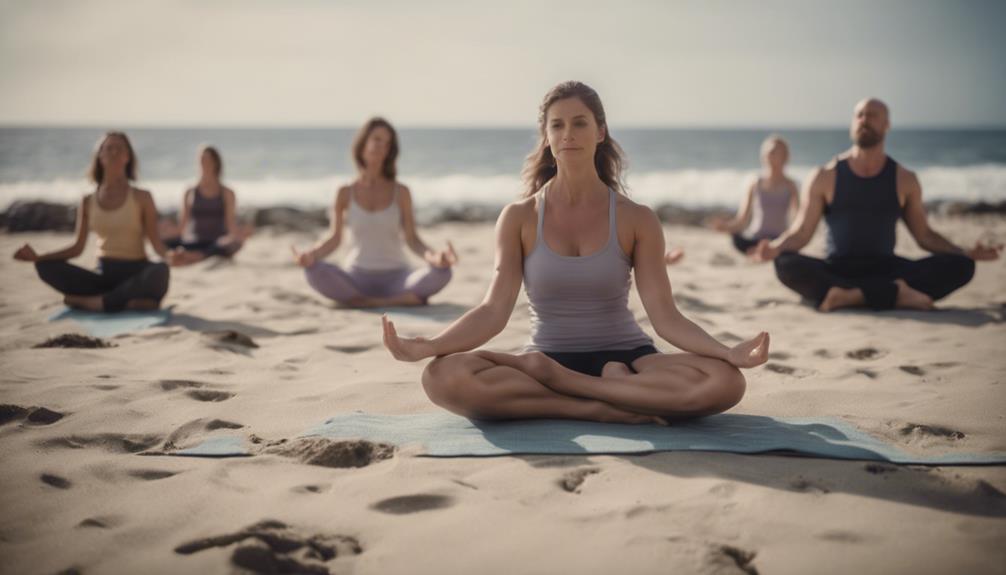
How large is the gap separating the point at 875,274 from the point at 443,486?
509cm

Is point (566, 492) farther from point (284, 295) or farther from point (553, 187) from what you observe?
point (284, 295)

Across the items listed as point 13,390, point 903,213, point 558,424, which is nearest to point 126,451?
point 13,390

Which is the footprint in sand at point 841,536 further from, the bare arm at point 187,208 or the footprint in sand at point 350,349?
the bare arm at point 187,208

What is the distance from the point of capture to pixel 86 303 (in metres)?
6.59

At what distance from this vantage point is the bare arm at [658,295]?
349 centimetres

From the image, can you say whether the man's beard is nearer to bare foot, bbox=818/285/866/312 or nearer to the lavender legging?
bare foot, bbox=818/285/866/312

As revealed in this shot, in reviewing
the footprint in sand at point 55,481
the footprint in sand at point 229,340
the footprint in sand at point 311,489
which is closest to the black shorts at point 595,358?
the footprint in sand at point 311,489

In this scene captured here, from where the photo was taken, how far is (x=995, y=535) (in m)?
2.42

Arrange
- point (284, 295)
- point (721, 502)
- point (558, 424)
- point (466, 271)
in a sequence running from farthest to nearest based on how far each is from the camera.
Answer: point (466, 271)
point (284, 295)
point (558, 424)
point (721, 502)

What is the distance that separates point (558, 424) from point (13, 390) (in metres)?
2.77

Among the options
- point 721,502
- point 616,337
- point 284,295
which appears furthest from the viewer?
point 284,295

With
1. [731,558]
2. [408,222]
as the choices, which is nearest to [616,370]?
[731,558]

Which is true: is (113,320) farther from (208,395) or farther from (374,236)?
(208,395)

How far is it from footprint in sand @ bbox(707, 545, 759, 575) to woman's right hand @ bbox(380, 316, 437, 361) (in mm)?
1458
